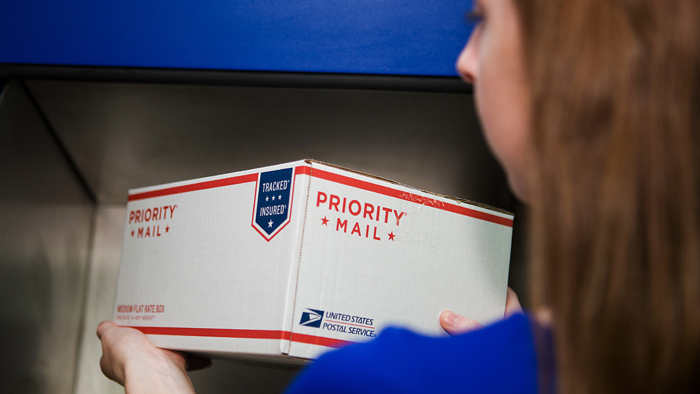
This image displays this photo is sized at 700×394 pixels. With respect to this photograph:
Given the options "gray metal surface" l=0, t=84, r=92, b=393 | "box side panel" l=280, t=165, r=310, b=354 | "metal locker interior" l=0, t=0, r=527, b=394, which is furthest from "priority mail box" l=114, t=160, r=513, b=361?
"gray metal surface" l=0, t=84, r=92, b=393

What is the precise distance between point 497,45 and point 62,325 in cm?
112

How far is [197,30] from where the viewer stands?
2.74 ft

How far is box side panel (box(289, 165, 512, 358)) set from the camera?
2.09 feet

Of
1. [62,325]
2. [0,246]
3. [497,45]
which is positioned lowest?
[62,325]

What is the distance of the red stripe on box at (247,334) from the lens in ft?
2.03

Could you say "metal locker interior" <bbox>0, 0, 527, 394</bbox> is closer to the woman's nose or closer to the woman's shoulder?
the woman's nose

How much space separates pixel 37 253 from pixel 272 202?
63cm

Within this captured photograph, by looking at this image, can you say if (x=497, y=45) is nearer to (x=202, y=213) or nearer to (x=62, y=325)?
(x=202, y=213)

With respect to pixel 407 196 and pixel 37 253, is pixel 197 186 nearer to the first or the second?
pixel 407 196

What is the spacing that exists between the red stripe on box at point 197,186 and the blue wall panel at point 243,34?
0.19 m

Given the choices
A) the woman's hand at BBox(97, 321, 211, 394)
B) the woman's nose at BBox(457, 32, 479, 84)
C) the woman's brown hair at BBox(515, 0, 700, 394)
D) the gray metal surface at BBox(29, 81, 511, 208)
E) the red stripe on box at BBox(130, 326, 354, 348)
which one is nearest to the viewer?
the woman's brown hair at BBox(515, 0, 700, 394)

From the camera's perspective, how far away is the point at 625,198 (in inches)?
11.0

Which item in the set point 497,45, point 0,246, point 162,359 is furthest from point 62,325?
point 497,45

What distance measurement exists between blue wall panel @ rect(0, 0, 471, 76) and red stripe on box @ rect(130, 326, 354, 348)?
380 mm
